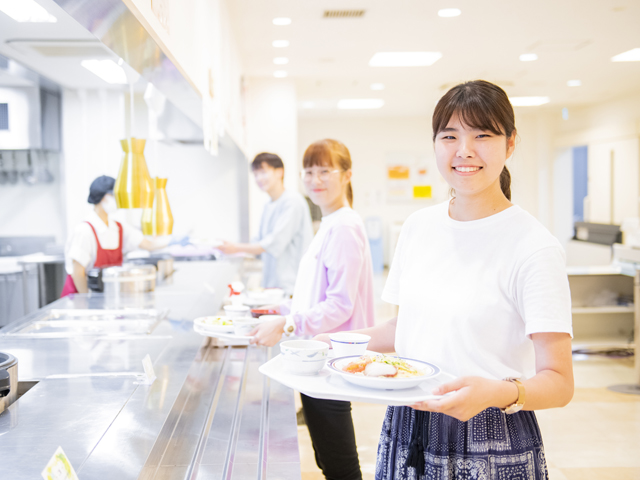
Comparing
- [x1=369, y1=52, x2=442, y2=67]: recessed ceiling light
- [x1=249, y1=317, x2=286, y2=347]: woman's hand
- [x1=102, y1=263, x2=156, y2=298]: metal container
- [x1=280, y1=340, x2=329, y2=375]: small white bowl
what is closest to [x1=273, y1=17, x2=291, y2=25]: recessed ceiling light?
[x1=369, y1=52, x2=442, y2=67]: recessed ceiling light

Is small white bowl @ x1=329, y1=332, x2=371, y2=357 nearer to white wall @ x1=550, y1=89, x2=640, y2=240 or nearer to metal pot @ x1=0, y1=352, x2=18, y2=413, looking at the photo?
metal pot @ x1=0, y1=352, x2=18, y2=413

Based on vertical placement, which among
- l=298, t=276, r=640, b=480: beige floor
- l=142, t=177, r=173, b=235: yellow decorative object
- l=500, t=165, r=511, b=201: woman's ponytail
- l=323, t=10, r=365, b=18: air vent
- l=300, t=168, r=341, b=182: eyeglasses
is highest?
l=323, t=10, r=365, b=18: air vent

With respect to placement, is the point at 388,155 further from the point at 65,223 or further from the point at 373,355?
the point at 373,355

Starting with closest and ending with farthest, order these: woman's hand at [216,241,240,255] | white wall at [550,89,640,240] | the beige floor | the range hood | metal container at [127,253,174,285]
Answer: the beige floor, metal container at [127,253,174,285], woman's hand at [216,241,240,255], the range hood, white wall at [550,89,640,240]

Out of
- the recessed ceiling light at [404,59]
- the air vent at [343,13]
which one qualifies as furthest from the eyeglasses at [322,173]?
the recessed ceiling light at [404,59]

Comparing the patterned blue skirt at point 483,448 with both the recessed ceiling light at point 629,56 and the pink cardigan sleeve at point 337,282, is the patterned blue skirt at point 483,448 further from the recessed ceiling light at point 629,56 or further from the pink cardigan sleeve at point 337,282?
the recessed ceiling light at point 629,56

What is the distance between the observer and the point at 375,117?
11.4 m

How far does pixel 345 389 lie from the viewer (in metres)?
1.12

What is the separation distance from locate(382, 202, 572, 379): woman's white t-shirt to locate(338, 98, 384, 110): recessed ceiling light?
8284 mm

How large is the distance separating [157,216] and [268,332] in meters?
0.76

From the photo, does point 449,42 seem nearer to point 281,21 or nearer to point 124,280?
point 281,21

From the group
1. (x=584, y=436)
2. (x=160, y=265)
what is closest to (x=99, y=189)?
(x=160, y=265)

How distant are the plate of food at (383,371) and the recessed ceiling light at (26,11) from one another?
3.93ft

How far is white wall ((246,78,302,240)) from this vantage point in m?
7.34
